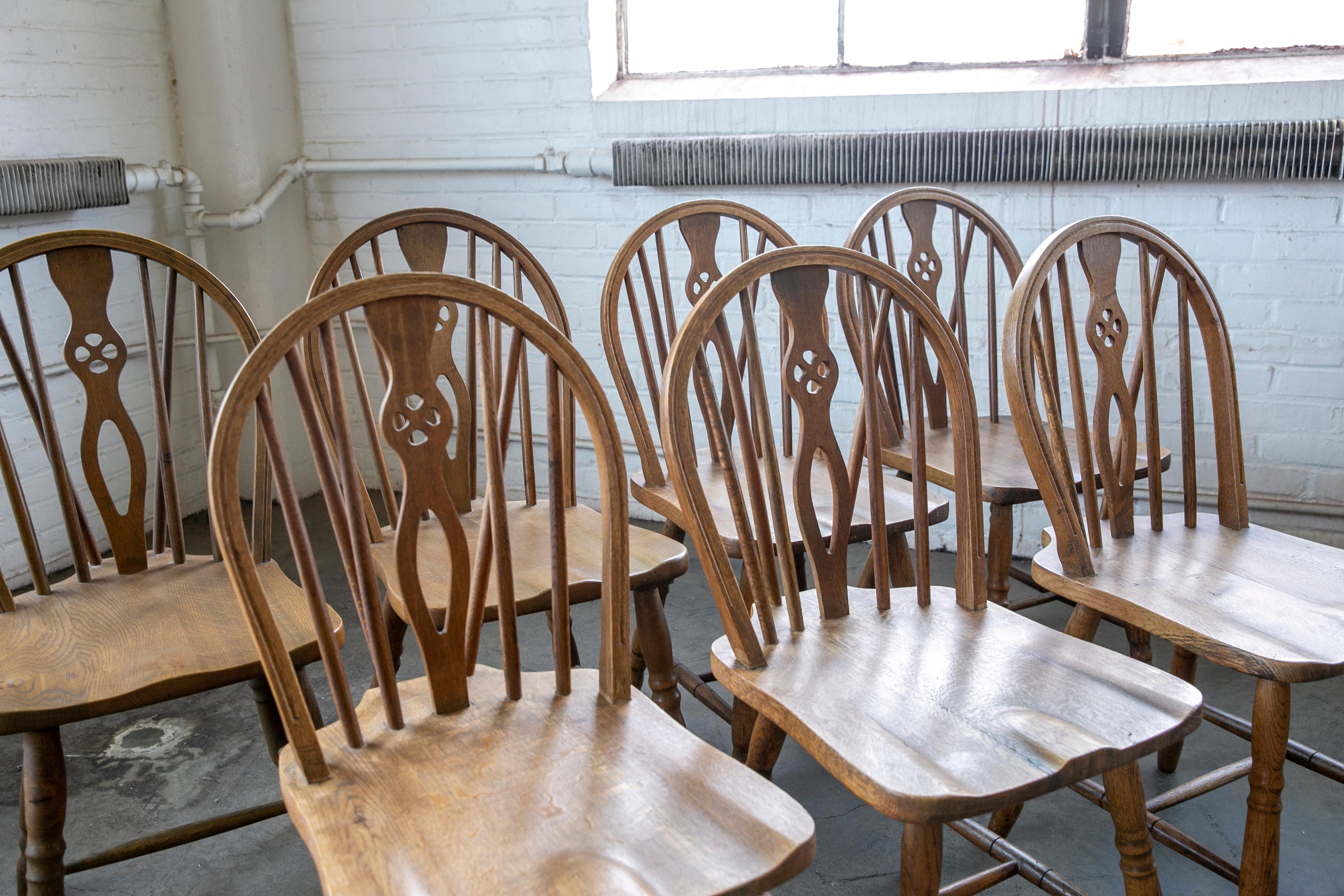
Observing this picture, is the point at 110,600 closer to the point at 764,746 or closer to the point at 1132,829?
the point at 764,746

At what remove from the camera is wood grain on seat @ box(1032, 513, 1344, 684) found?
1197 mm

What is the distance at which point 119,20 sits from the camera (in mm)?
2631

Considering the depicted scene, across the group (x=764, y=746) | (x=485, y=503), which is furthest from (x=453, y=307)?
(x=764, y=746)

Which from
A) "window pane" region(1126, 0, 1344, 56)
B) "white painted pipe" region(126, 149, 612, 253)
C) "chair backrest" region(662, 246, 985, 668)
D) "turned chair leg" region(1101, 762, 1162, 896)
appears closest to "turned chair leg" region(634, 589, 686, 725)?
"chair backrest" region(662, 246, 985, 668)

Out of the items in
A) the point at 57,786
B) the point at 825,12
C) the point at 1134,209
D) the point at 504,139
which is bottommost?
the point at 57,786

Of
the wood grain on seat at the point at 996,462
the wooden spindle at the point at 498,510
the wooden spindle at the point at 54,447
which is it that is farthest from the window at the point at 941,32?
the wooden spindle at the point at 498,510

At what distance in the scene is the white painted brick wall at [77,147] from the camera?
2396 mm

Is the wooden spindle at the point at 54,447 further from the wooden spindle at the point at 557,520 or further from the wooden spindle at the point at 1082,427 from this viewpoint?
the wooden spindle at the point at 1082,427

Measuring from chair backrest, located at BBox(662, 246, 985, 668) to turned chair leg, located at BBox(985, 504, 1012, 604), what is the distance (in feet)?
1.72

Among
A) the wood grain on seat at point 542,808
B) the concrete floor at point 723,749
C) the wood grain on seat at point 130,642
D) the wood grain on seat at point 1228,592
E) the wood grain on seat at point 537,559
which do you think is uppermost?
the wood grain on seat at point 537,559

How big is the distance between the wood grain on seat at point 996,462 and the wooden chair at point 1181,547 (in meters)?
0.13

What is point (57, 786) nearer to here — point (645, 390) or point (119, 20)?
point (645, 390)

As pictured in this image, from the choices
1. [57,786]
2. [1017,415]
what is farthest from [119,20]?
[1017,415]

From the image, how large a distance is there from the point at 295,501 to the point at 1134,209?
6.48ft
